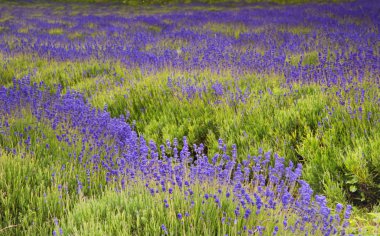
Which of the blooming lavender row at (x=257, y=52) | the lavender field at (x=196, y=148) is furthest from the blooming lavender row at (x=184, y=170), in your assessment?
the blooming lavender row at (x=257, y=52)

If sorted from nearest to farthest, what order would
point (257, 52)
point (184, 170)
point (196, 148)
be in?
point (184, 170) → point (196, 148) → point (257, 52)

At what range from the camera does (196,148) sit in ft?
12.3

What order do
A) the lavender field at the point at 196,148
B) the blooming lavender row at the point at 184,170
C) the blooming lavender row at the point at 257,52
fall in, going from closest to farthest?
1. the blooming lavender row at the point at 184,170
2. the lavender field at the point at 196,148
3. the blooming lavender row at the point at 257,52

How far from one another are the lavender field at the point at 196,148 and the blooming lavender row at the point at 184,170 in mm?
15

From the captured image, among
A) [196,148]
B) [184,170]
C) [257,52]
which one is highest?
[257,52]

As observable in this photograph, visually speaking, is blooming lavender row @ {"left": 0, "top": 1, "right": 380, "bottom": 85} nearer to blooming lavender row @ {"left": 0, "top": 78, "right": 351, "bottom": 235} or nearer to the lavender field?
the lavender field

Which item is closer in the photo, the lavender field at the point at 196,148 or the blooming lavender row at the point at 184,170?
the blooming lavender row at the point at 184,170

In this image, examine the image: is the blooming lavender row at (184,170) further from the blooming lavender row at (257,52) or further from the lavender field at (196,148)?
the blooming lavender row at (257,52)

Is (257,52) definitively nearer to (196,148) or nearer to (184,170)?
(196,148)

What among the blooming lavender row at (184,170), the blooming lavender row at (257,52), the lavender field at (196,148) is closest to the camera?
the blooming lavender row at (184,170)

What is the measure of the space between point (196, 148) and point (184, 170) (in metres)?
1.38

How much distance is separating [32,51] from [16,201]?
6797mm

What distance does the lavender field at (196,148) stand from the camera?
2.01 metres

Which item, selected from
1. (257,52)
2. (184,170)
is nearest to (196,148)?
(184,170)
